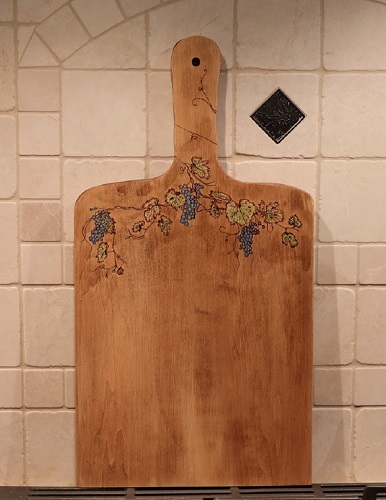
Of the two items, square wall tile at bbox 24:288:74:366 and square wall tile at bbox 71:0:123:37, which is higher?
square wall tile at bbox 71:0:123:37

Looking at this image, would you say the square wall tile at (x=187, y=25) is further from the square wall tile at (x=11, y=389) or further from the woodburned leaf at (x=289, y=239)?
the square wall tile at (x=11, y=389)

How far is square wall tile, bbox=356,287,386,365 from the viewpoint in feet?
3.54

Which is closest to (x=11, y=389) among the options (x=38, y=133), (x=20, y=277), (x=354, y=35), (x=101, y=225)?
(x=20, y=277)

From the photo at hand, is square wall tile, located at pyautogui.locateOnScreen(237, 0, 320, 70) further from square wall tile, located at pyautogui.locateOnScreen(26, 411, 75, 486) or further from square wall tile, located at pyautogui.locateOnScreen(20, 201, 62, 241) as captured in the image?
square wall tile, located at pyautogui.locateOnScreen(26, 411, 75, 486)

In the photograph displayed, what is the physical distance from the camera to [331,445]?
110cm

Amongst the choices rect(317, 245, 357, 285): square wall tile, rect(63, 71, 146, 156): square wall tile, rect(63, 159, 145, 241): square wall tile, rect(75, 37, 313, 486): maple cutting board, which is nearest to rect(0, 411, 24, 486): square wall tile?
rect(75, 37, 313, 486): maple cutting board

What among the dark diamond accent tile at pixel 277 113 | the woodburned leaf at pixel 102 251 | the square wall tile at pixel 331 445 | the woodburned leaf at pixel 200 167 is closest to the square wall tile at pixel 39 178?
the woodburned leaf at pixel 102 251

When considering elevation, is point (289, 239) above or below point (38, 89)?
below

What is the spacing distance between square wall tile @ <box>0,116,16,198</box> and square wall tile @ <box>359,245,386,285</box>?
56 cm

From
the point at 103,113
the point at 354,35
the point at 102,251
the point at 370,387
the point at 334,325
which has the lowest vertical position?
the point at 370,387

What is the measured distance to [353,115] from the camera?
1.05m

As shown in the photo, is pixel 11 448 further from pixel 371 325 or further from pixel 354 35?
pixel 354 35

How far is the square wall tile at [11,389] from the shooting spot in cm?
108

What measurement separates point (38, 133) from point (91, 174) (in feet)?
0.34
